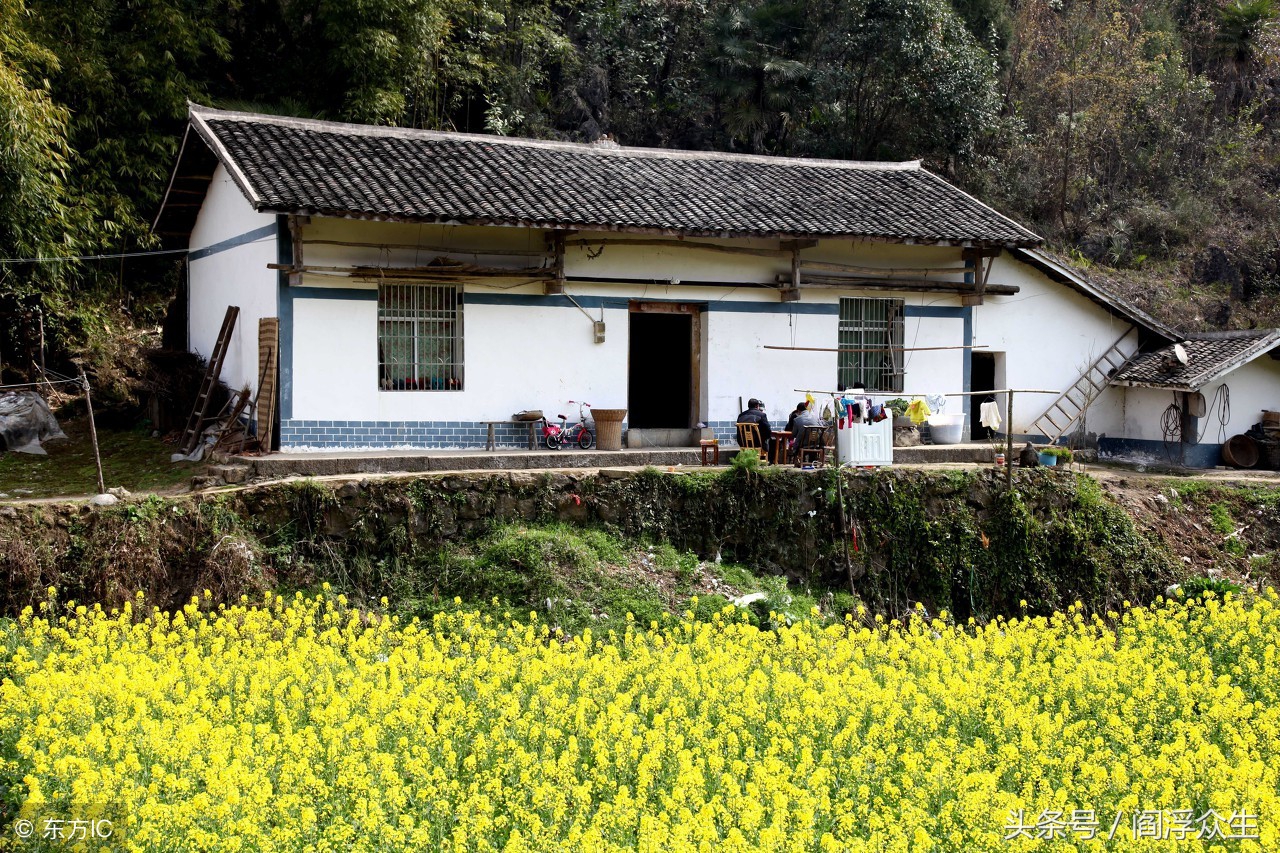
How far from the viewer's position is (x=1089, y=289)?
19.2 metres

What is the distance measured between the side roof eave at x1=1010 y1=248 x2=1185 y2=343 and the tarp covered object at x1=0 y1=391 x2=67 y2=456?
1476 centimetres

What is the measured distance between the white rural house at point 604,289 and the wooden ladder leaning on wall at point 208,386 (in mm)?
151

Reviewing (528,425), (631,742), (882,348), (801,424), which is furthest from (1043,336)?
(631,742)

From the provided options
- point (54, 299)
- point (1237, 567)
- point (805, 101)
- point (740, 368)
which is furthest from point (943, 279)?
point (54, 299)

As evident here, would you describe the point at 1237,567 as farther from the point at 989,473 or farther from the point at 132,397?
the point at 132,397

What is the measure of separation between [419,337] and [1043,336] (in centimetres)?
1000

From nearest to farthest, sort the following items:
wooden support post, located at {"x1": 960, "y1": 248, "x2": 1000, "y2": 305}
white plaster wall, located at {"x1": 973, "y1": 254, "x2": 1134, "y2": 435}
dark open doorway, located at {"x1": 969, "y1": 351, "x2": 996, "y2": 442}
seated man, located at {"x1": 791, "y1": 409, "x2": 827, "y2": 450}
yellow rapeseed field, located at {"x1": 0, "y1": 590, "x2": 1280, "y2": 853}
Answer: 1. yellow rapeseed field, located at {"x1": 0, "y1": 590, "x2": 1280, "y2": 853}
2. seated man, located at {"x1": 791, "y1": 409, "x2": 827, "y2": 450}
3. wooden support post, located at {"x1": 960, "y1": 248, "x2": 1000, "y2": 305}
4. white plaster wall, located at {"x1": 973, "y1": 254, "x2": 1134, "y2": 435}
5. dark open doorway, located at {"x1": 969, "y1": 351, "x2": 996, "y2": 442}

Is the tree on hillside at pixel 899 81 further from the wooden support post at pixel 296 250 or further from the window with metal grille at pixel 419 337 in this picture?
the wooden support post at pixel 296 250

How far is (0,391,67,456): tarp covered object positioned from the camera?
16.9 metres

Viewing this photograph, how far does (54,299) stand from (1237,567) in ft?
58.2

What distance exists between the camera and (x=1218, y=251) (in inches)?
1033

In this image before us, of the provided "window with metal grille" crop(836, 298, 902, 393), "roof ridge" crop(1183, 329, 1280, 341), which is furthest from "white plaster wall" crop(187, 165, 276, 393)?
"roof ridge" crop(1183, 329, 1280, 341)

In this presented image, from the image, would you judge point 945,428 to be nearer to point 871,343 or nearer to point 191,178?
point 871,343

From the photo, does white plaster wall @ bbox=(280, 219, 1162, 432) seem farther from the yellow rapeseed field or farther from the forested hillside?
the forested hillside
